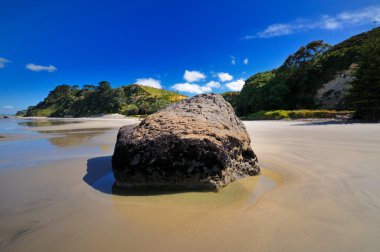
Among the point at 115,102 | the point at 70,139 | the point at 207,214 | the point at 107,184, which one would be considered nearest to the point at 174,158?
the point at 207,214

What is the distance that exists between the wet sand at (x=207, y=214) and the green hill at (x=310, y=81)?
1013 inches

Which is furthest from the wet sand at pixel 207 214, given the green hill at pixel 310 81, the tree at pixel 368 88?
the green hill at pixel 310 81

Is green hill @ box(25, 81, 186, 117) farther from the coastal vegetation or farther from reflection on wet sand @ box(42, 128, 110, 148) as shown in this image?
reflection on wet sand @ box(42, 128, 110, 148)

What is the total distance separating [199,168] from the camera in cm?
343

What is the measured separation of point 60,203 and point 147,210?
4.35 feet

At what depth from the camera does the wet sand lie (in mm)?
1996

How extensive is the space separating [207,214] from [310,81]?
113 feet

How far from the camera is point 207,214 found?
8.47 feet

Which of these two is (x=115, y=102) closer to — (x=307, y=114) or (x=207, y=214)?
(x=307, y=114)

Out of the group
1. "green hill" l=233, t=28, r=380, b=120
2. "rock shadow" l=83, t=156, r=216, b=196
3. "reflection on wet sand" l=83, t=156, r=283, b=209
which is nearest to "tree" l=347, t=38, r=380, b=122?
"green hill" l=233, t=28, r=380, b=120

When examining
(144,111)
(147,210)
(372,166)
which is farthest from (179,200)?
(144,111)

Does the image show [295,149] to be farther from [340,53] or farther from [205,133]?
[340,53]

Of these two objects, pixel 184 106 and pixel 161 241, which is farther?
pixel 184 106

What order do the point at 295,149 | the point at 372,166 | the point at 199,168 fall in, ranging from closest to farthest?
1. the point at 199,168
2. the point at 372,166
3. the point at 295,149
